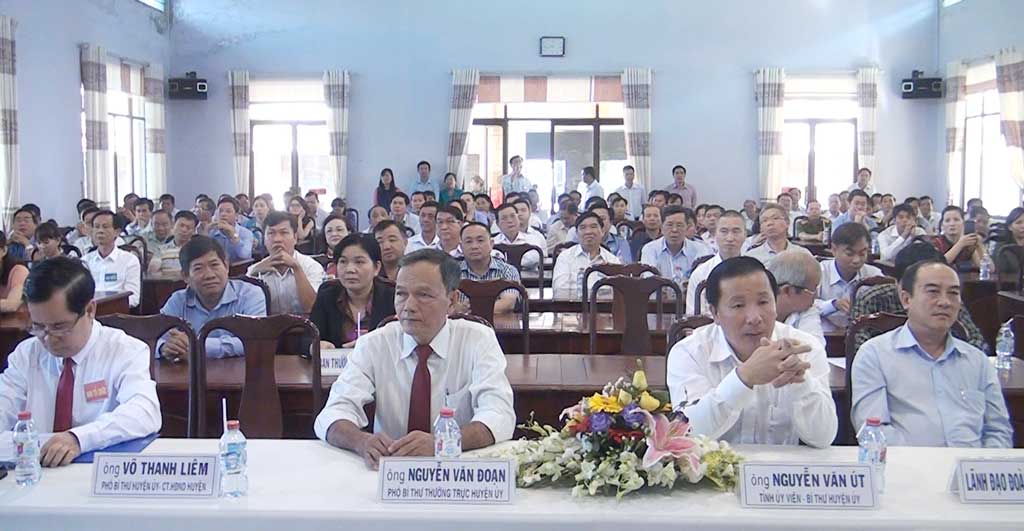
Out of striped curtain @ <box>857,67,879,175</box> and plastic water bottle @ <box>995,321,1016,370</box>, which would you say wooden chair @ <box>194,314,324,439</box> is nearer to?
plastic water bottle @ <box>995,321,1016,370</box>

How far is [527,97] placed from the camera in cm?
1302

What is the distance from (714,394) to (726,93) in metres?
11.4

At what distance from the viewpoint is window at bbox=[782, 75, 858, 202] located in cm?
1294

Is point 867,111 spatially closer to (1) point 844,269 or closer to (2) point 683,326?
(1) point 844,269

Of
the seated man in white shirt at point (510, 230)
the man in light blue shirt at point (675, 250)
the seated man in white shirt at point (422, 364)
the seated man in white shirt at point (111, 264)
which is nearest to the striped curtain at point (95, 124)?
the seated man in white shirt at point (111, 264)

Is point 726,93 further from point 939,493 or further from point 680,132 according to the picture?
point 939,493

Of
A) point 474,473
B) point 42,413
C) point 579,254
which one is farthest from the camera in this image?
point 579,254

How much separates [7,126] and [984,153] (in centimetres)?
1149

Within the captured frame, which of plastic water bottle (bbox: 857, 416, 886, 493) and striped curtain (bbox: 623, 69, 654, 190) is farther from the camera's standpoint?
striped curtain (bbox: 623, 69, 654, 190)

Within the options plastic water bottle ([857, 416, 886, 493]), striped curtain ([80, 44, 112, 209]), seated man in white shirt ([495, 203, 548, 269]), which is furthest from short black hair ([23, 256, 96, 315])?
striped curtain ([80, 44, 112, 209])

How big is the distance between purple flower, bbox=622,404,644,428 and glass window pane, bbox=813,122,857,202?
39.6 feet

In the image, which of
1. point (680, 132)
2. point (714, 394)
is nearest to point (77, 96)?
point (680, 132)

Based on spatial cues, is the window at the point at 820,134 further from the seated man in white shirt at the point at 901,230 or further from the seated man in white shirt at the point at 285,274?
the seated man in white shirt at the point at 285,274

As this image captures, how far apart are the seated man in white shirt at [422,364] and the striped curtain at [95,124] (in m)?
9.17
